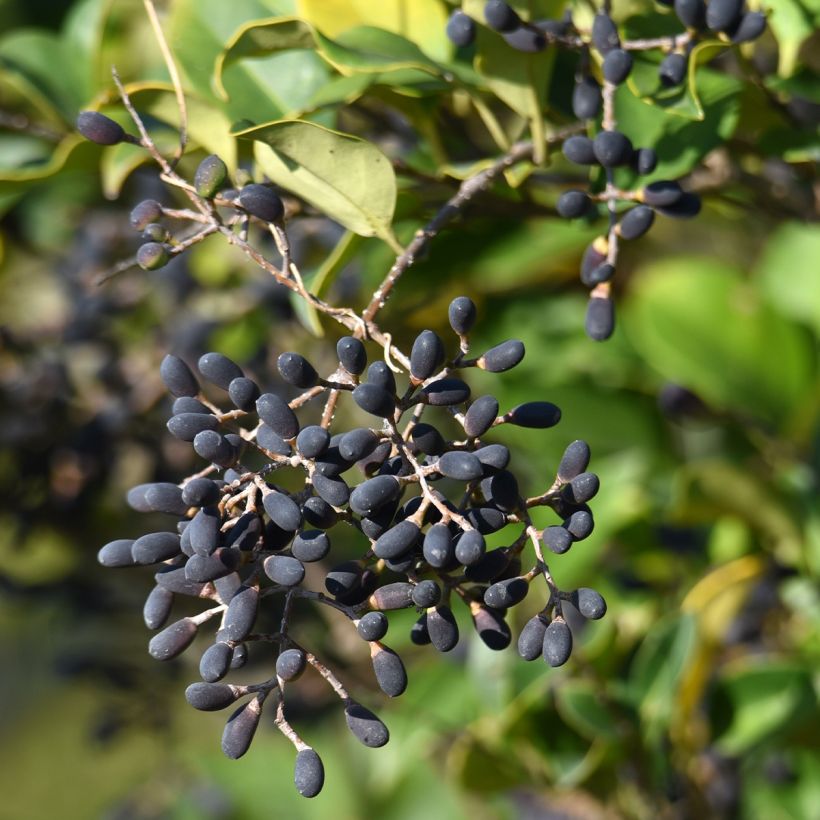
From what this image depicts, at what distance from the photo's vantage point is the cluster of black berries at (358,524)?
1.85 ft

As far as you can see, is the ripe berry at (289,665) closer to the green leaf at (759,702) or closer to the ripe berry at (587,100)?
the ripe berry at (587,100)

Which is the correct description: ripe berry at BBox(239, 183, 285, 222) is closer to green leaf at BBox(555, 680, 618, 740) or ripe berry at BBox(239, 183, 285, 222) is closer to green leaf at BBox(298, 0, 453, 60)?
green leaf at BBox(298, 0, 453, 60)

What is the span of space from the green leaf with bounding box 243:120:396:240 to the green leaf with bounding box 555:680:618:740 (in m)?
0.50

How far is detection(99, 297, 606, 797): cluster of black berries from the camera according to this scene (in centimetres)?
56

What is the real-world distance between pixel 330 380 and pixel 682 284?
76cm

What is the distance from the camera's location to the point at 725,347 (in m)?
1.24

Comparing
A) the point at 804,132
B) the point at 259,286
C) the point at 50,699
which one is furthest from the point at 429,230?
the point at 50,699

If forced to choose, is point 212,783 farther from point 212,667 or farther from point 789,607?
point 212,667

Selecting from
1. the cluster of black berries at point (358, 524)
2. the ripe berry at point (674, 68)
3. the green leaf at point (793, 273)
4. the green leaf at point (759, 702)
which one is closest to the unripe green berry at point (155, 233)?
the cluster of black berries at point (358, 524)

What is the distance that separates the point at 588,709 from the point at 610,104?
0.57 meters

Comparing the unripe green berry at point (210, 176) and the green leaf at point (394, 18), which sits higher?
the unripe green berry at point (210, 176)

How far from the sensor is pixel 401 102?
0.87 m

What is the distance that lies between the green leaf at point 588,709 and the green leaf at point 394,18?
580 millimetres

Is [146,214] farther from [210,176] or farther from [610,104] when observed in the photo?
[610,104]
